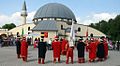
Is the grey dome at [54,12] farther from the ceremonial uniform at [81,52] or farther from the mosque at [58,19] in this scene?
the ceremonial uniform at [81,52]

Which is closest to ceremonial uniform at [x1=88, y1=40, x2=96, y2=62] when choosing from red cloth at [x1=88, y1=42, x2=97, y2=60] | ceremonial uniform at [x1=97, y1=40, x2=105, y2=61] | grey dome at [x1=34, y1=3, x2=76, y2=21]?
red cloth at [x1=88, y1=42, x2=97, y2=60]

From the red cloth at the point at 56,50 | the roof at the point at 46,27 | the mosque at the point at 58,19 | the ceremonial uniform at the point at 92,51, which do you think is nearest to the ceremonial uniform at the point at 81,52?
the ceremonial uniform at the point at 92,51

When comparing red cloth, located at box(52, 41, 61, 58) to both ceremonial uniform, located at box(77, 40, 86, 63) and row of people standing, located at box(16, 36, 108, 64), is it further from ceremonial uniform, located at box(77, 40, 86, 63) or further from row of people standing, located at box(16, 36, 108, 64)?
ceremonial uniform, located at box(77, 40, 86, 63)

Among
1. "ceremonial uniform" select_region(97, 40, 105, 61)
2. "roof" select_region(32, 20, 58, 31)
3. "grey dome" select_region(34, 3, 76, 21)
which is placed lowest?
"ceremonial uniform" select_region(97, 40, 105, 61)

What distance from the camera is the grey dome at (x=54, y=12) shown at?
292 feet

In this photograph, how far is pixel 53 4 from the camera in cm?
9462

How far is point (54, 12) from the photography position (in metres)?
89.6

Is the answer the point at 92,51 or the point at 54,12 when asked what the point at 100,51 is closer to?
the point at 92,51

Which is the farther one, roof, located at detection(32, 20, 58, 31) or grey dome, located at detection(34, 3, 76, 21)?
grey dome, located at detection(34, 3, 76, 21)

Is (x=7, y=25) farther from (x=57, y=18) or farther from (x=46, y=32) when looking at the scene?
(x=46, y=32)

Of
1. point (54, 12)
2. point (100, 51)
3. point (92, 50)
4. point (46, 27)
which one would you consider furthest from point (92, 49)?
point (54, 12)

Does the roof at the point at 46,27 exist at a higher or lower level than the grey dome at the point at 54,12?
lower

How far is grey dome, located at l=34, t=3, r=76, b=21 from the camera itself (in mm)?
88875

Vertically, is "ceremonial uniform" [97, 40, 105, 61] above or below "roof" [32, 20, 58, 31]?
below
